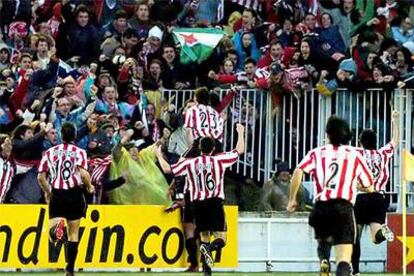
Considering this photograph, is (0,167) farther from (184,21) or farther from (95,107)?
(184,21)

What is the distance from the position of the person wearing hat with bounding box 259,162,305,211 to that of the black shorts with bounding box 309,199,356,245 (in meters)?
7.29

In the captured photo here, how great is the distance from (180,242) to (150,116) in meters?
2.45

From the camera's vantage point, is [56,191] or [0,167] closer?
[56,191]

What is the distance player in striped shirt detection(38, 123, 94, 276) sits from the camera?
1883cm

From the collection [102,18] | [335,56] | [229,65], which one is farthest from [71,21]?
[335,56]

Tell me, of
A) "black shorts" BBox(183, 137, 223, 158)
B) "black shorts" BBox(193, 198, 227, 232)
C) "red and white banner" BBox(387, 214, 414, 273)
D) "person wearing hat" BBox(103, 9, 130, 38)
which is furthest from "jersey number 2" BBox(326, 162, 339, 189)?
"person wearing hat" BBox(103, 9, 130, 38)

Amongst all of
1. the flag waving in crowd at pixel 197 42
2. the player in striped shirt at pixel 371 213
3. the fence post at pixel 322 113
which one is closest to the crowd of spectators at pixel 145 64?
the flag waving in crowd at pixel 197 42

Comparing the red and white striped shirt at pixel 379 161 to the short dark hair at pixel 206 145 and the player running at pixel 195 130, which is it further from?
the player running at pixel 195 130

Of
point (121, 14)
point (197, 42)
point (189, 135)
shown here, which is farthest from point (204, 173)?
point (121, 14)

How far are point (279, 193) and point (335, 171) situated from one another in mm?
7508

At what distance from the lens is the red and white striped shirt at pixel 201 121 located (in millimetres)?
21688

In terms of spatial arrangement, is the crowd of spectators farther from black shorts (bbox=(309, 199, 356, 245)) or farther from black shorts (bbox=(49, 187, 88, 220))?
black shorts (bbox=(309, 199, 356, 245))

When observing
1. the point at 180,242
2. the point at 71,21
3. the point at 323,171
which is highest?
the point at 71,21

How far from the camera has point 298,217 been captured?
22531 mm
